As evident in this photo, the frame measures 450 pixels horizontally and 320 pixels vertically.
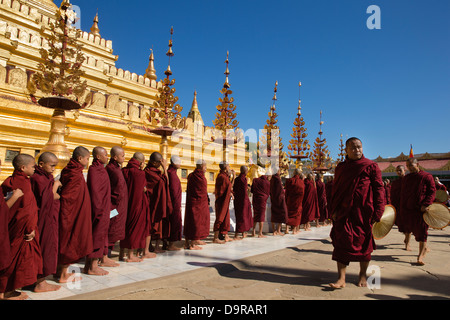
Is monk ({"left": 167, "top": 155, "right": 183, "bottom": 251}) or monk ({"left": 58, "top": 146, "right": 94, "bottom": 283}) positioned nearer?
monk ({"left": 58, "top": 146, "right": 94, "bottom": 283})

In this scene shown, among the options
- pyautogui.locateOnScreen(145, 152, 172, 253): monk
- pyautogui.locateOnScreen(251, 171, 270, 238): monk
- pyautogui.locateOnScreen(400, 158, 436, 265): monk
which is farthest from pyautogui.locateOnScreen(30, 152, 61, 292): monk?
pyautogui.locateOnScreen(400, 158, 436, 265): monk

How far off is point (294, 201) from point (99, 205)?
6225 mm

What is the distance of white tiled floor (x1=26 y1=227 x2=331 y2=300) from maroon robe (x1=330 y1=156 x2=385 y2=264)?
81.6 inches

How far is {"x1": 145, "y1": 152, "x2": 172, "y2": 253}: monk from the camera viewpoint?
5469 mm

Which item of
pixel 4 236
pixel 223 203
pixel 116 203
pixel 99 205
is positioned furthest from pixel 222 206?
pixel 4 236

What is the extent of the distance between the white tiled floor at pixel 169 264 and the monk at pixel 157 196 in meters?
0.54

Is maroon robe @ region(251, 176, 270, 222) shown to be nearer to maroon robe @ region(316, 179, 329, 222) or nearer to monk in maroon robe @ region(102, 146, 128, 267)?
maroon robe @ region(316, 179, 329, 222)

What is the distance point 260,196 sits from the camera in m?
8.23

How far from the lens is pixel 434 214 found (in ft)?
18.2

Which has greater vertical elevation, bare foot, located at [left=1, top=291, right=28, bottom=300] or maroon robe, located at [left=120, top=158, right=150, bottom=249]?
maroon robe, located at [left=120, top=158, right=150, bottom=249]

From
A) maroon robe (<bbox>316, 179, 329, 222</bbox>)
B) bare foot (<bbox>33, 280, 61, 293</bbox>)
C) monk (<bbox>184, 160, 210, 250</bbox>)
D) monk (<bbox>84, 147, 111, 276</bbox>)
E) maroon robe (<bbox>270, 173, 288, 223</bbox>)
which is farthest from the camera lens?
maroon robe (<bbox>316, 179, 329, 222</bbox>)
